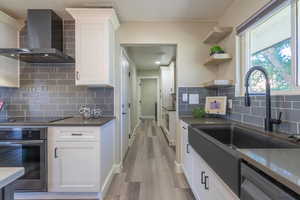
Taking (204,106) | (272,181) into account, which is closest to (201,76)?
(204,106)

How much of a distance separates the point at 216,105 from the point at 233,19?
1.12 meters

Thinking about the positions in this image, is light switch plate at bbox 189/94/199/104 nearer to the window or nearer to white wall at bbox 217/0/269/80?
white wall at bbox 217/0/269/80

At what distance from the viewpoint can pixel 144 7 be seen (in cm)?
241

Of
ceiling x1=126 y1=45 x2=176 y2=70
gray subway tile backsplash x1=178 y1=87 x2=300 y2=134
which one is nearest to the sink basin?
gray subway tile backsplash x1=178 y1=87 x2=300 y2=134

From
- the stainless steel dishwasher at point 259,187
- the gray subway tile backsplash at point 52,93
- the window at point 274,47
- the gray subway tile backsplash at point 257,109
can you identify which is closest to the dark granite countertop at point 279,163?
the stainless steel dishwasher at point 259,187

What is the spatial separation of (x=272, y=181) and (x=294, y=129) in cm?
90

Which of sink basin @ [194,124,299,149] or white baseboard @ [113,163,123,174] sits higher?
sink basin @ [194,124,299,149]

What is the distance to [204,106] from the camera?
2.84 metres

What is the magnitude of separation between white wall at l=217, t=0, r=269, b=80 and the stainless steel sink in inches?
29.9

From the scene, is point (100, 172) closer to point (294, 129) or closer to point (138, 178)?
point (138, 178)

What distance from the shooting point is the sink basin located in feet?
4.14

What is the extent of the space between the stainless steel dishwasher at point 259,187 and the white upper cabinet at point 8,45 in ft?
9.44

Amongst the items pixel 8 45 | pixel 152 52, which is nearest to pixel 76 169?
pixel 8 45

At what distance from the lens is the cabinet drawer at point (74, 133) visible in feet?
6.63
